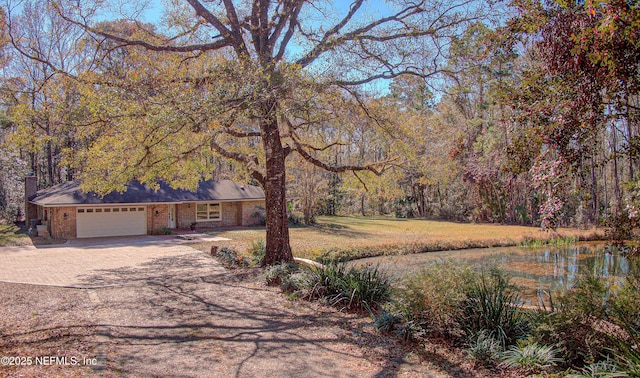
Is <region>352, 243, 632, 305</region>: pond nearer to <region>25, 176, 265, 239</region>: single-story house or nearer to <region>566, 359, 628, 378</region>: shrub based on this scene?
<region>566, 359, 628, 378</region>: shrub

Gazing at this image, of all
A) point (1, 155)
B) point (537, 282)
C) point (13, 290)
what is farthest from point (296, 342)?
point (1, 155)

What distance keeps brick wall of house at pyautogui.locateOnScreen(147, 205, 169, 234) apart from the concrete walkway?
2.18 m

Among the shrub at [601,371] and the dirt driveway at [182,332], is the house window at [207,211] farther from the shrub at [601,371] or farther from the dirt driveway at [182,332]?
the shrub at [601,371]

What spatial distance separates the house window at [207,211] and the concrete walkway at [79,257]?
548 cm

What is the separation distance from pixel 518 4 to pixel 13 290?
11455mm

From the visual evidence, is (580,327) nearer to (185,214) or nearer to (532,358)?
(532,358)

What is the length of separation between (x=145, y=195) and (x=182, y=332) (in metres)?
18.7

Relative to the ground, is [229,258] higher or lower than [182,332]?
higher

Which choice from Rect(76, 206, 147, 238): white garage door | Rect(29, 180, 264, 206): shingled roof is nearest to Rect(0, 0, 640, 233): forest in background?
Rect(29, 180, 264, 206): shingled roof

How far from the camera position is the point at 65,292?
9.35 m

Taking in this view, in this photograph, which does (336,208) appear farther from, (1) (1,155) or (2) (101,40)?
(2) (101,40)

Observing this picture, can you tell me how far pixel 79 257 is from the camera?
15.1 metres

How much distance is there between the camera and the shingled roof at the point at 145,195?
21.1 meters

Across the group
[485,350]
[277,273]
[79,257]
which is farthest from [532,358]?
[79,257]
